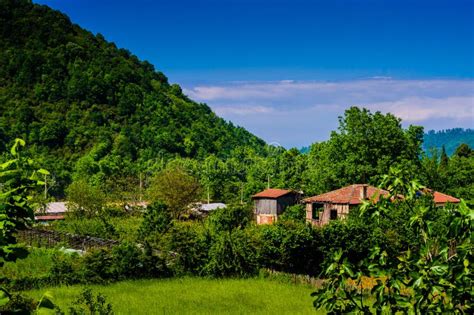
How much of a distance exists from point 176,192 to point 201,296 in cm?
3704

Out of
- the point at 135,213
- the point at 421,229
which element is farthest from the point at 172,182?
the point at 421,229

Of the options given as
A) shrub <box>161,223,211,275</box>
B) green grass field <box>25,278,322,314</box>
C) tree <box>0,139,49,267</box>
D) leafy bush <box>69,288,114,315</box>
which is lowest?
green grass field <box>25,278,322,314</box>

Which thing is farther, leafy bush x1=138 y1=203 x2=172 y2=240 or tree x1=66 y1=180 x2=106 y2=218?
tree x1=66 y1=180 x2=106 y2=218

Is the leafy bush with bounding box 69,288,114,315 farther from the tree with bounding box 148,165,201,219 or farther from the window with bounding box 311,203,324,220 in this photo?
the tree with bounding box 148,165,201,219

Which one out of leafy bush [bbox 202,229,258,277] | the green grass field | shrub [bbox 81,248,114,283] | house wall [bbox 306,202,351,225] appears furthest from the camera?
house wall [bbox 306,202,351,225]

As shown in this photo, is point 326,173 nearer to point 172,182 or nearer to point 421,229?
point 172,182

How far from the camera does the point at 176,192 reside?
60.4 meters

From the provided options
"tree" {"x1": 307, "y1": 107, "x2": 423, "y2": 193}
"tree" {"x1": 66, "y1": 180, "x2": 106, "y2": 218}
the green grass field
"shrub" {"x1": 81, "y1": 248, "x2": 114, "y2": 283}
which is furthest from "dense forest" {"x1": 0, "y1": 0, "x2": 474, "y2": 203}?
"shrub" {"x1": 81, "y1": 248, "x2": 114, "y2": 283}

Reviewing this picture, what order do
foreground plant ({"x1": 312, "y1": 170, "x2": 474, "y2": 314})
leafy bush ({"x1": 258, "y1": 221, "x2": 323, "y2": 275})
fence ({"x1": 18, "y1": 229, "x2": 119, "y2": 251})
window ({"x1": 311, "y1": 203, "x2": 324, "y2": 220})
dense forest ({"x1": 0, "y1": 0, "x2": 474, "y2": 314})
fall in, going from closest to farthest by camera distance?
foreground plant ({"x1": 312, "y1": 170, "x2": 474, "y2": 314}) → dense forest ({"x1": 0, "y1": 0, "x2": 474, "y2": 314}) → leafy bush ({"x1": 258, "y1": 221, "x2": 323, "y2": 275}) → fence ({"x1": 18, "y1": 229, "x2": 119, "y2": 251}) → window ({"x1": 311, "y1": 203, "x2": 324, "y2": 220})

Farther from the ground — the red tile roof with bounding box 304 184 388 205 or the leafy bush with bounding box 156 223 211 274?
the red tile roof with bounding box 304 184 388 205

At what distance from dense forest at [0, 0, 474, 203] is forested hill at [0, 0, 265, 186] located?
0.88 ft

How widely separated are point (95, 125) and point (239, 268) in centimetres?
9276

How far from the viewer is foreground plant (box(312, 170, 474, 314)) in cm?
475

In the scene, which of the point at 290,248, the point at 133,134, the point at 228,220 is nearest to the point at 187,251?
the point at 228,220
